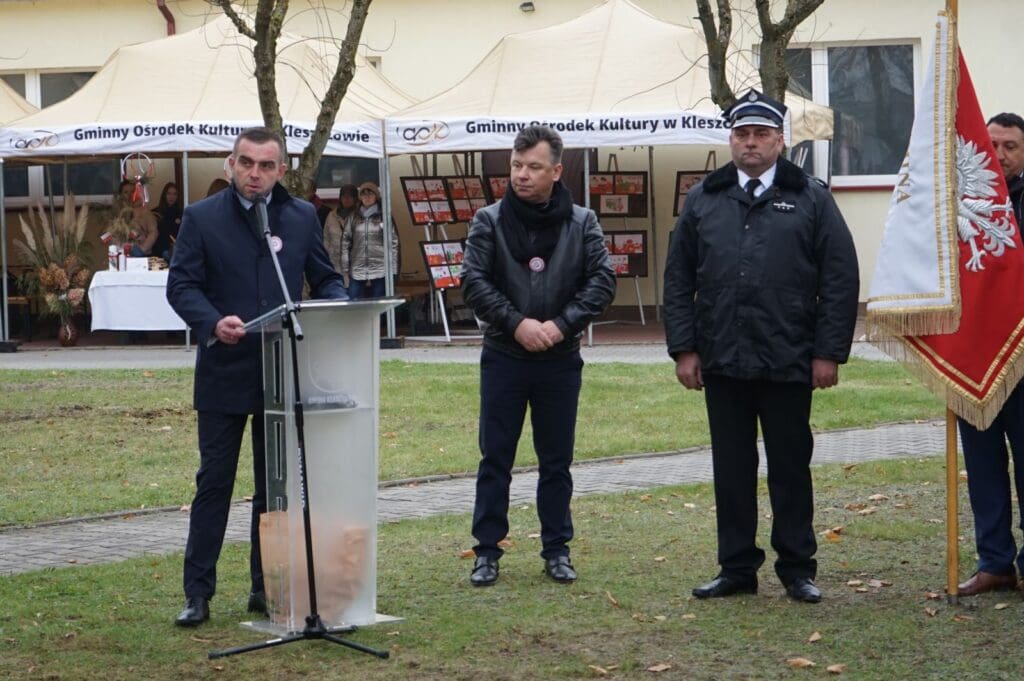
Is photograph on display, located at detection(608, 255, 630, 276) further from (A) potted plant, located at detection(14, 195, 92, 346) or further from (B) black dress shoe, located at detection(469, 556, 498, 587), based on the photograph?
(B) black dress shoe, located at detection(469, 556, 498, 587)

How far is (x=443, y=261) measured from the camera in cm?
2200

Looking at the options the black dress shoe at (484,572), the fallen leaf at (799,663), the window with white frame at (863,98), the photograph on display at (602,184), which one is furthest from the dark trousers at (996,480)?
the window with white frame at (863,98)

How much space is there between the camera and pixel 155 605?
24.2 ft

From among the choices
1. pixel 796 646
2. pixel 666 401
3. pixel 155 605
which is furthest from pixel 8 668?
pixel 666 401

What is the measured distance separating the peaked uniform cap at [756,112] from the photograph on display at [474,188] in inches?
636

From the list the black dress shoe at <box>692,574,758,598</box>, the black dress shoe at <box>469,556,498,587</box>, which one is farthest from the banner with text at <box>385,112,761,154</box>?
the black dress shoe at <box>692,574,758,598</box>

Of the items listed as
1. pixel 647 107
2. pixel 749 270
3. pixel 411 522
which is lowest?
pixel 411 522

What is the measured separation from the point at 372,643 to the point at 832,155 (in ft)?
66.9

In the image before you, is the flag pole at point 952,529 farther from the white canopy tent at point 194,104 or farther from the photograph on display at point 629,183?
the photograph on display at point 629,183

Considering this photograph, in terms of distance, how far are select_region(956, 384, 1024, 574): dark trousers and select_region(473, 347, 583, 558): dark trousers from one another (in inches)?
72.0

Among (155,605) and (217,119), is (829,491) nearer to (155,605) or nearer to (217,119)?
(155,605)

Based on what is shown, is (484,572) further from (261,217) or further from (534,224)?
(261,217)

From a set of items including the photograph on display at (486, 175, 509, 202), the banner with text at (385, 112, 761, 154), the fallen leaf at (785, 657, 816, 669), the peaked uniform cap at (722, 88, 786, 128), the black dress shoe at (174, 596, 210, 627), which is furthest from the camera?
the photograph on display at (486, 175, 509, 202)

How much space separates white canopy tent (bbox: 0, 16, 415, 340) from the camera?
21125mm
